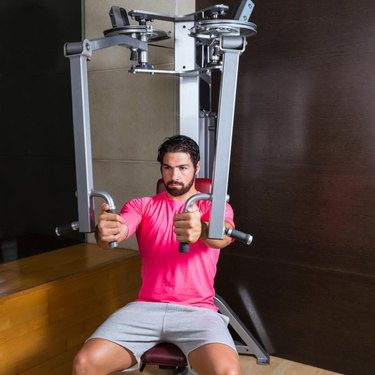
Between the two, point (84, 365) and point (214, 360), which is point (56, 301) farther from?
point (214, 360)

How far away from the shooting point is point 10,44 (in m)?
2.75

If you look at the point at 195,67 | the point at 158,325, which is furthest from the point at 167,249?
the point at 195,67

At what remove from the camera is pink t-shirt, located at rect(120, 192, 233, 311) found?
6.84 feet

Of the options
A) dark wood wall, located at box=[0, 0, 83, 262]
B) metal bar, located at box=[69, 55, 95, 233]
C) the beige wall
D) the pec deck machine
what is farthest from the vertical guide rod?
dark wood wall, located at box=[0, 0, 83, 262]

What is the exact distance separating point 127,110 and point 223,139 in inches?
58.3

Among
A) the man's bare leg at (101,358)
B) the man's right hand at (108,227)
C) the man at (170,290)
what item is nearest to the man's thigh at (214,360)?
the man at (170,290)

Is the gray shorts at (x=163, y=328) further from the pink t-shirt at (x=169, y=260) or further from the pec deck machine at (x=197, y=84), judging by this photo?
the pec deck machine at (x=197, y=84)

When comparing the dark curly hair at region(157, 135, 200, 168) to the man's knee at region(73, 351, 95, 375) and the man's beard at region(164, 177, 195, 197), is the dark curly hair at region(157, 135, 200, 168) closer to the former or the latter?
the man's beard at region(164, 177, 195, 197)

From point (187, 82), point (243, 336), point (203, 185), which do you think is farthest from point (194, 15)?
point (243, 336)

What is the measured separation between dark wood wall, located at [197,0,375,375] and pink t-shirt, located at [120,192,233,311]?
688mm

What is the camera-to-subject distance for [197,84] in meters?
2.45

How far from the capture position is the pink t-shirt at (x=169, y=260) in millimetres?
2086

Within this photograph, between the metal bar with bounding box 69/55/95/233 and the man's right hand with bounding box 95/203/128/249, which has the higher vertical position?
the metal bar with bounding box 69/55/95/233

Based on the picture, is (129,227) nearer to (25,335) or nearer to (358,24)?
(25,335)
